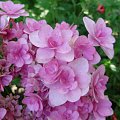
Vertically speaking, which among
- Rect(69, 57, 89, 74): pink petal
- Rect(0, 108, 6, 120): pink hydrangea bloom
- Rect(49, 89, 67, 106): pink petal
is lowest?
Rect(0, 108, 6, 120): pink hydrangea bloom

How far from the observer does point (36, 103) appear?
113 centimetres

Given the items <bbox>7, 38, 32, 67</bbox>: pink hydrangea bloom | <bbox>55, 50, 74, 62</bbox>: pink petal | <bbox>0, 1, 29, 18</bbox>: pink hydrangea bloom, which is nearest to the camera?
<bbox>55, 50, 74, 62</bbox>: pink petal

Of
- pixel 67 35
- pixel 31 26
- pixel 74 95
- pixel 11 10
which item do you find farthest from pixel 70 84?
pixel 11 10

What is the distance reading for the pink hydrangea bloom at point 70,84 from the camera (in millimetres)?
1074

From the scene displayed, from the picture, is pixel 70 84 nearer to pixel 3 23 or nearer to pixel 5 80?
pixel 5 80

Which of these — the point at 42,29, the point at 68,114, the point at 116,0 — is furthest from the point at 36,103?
the point at 116,0

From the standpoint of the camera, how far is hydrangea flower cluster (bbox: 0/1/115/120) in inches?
42.4

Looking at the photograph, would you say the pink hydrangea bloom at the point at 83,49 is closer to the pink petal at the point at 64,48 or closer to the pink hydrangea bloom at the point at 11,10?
the pink petal at the point at 64,48

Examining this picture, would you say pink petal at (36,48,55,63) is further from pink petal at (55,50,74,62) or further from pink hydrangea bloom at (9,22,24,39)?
pink hydrangea bloom at (9,22,24,39)

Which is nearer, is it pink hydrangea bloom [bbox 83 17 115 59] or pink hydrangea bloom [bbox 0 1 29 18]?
pink hydrangea bloom [bbox 83 17 115 59]

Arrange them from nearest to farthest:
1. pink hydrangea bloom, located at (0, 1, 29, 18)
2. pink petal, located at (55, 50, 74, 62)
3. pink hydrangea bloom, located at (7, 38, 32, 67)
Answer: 1. pink petal, located at (55, 50, 74, 62)
2. pink hydrangea bloom, located at (7, 38, 32, 67)
3. pink hydrangea bloom, located at (0, 1, 29, 18)

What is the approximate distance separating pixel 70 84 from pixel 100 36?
0.20m

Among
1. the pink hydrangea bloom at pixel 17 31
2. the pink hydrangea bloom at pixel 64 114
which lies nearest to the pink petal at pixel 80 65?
the pink hydrangea bloom at pixel 64 114

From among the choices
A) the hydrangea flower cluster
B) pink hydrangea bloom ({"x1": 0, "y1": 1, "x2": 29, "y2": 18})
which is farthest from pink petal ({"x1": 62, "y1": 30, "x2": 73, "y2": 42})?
pink hydrangea bloom ({"x1": 0, "y1": 1, "x2": 29, "y2": 18})
